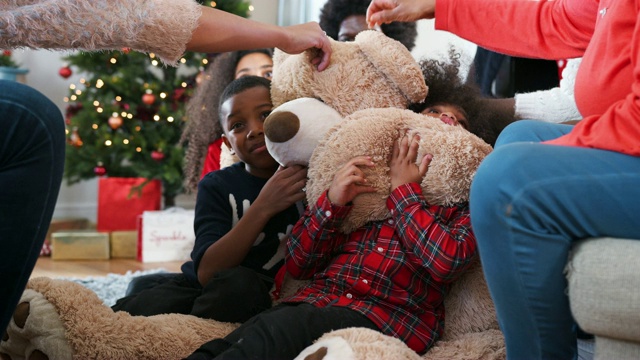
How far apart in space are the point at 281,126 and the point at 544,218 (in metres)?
0.49

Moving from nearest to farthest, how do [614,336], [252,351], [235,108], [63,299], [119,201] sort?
[614,336] < [252,351] < [63,299] < [235,108] < [119,201]

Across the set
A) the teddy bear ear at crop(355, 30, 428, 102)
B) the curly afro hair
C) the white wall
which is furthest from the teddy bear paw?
the white wall

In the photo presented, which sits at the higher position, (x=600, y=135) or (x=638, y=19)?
(x=638, y=19)

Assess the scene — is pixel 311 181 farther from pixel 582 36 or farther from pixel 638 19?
pixel 582 36

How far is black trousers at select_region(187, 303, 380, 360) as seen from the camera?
1.04 meters

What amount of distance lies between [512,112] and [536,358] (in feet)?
2.51

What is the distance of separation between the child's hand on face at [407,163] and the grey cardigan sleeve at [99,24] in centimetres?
42

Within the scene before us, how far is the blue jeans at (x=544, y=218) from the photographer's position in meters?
0.92

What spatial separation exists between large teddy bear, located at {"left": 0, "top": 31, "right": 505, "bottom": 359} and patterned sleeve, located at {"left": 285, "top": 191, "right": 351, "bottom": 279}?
0.11ft

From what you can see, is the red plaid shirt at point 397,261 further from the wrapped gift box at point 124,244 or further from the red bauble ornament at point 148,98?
the red bauble ornament at point 148,98

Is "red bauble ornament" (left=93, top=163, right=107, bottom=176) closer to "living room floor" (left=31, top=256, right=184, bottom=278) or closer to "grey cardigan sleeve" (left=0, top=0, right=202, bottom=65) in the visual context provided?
"living room floor" (left=31, top=256, right=184, bottom=278)

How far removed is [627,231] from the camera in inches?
36.5

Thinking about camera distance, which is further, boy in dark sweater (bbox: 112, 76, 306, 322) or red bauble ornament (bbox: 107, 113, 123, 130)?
red bauble ornament (bbox: 107, 113, 123, 130)

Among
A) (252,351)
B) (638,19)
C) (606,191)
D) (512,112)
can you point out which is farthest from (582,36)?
(252,351)
